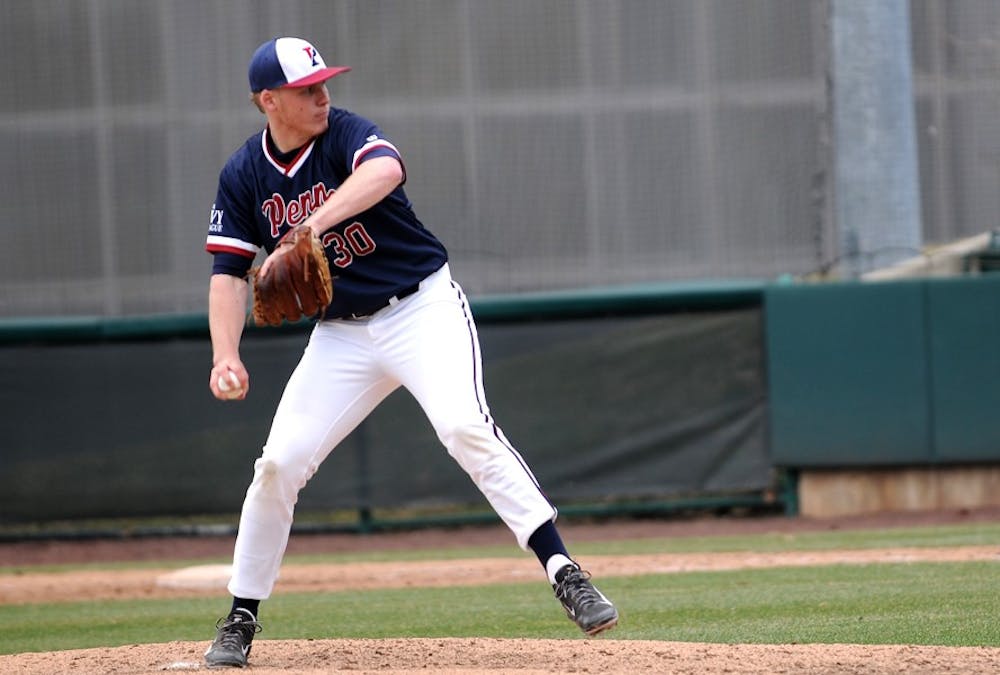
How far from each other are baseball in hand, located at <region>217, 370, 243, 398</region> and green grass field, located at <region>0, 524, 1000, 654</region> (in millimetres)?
1704

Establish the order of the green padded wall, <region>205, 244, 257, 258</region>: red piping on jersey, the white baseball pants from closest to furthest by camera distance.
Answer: the white baseball pants → <region>205, 244, 257, 258</region>: red piping on jersey → the green padded wall

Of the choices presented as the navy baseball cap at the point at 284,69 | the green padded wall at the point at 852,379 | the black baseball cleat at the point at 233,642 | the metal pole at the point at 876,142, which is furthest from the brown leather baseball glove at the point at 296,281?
the metal pole at the point at 876,142

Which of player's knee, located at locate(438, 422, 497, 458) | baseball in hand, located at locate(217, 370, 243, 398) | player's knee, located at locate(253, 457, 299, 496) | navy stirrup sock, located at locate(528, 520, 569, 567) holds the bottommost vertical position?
navy stirrup sock, located at locate(528, 520, 569, 567)

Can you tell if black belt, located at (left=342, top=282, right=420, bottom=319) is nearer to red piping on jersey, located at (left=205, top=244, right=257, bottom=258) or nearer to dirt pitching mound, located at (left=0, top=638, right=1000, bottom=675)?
red piping on jersey, located at (left=205, top=244, right=257, bottom=258)

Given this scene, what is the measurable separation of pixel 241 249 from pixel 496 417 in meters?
6.24

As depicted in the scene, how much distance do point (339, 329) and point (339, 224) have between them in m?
0.33

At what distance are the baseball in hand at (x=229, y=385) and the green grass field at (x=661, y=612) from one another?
1.70 metres

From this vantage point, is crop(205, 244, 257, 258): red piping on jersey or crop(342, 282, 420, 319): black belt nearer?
crop(342, 282, 420, 319): black belt

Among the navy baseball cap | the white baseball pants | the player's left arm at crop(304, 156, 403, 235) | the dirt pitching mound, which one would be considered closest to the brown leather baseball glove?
the player's left arm at crop(304, 156, 403, 235)

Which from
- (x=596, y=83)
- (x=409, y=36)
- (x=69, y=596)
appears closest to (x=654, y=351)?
(x=596, y=83)

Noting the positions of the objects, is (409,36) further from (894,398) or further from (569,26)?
(894,398)

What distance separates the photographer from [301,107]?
13.8 ft

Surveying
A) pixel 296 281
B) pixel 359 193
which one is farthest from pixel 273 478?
pixel 359 193

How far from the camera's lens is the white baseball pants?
13.5 feet
